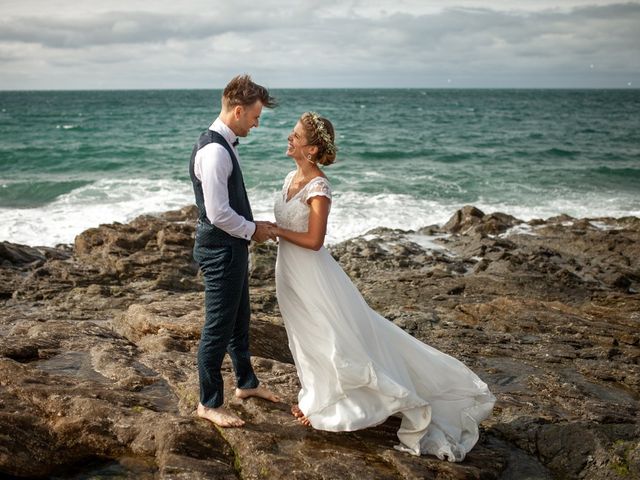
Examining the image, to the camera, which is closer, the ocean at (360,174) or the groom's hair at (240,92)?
the groom's hair at (240,92)

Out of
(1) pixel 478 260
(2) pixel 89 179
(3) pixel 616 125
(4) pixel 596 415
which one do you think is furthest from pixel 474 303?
(3) pixel 616 125

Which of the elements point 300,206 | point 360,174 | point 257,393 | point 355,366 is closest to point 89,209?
point 360,174

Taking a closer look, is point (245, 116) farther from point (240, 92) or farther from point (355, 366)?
point (355, 366)

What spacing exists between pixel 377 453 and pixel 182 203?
50.4ft

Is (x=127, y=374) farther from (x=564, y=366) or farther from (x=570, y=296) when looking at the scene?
(x=570, y=296)

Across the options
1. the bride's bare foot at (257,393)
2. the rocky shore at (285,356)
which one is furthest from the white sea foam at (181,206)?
the bride's bare foot at (257,393)

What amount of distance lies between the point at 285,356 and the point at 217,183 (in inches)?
105

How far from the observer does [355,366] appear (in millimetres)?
4164

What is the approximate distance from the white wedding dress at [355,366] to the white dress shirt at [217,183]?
52 cm

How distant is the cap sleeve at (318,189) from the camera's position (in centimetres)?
416

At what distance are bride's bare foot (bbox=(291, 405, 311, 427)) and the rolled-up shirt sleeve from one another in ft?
4.62

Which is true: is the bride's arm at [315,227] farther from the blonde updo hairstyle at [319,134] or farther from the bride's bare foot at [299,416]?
the bride's bare foot at [299,416]

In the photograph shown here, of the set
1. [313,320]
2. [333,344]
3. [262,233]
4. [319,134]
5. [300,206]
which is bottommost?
[333,344]

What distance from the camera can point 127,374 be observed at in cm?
486
